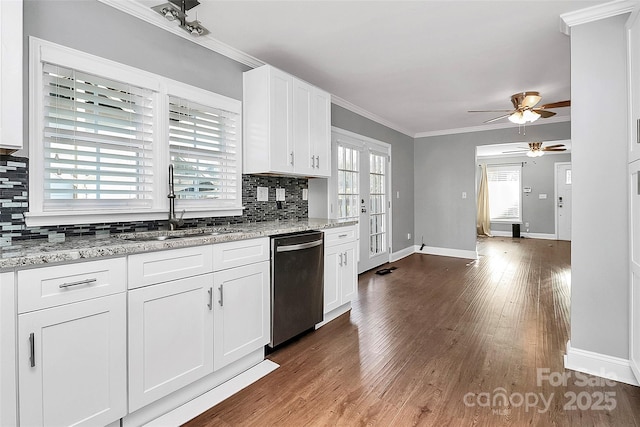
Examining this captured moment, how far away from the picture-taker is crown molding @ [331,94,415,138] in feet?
14.3

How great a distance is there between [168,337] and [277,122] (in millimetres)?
1897

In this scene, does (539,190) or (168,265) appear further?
(539,190)

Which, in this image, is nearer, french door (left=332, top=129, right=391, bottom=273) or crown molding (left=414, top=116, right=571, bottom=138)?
french door (left=332, top=129, right=391, bottom=273)

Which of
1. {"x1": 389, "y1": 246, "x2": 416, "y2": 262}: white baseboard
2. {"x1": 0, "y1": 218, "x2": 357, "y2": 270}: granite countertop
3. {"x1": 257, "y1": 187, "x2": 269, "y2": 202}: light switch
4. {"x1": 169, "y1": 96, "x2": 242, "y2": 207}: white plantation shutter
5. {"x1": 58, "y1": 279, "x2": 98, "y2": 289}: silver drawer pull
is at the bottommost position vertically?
{"x1": 389, "y1": 246, "x2": 416, "y2": 262}: white baseboard

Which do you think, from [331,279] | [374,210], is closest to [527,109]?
[374,210]

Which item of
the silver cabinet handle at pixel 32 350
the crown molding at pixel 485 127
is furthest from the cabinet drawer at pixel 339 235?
the crown molding at pixel 485 127

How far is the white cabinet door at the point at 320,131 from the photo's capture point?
328 centimetres

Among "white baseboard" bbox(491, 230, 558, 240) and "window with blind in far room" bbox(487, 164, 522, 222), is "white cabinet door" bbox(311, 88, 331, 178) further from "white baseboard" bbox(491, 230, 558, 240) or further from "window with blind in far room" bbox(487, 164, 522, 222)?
"white baseboard" bbox(491, 230, 558, 240)

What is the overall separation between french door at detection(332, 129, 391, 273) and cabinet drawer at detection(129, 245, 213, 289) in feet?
8.67

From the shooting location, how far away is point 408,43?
2.78m

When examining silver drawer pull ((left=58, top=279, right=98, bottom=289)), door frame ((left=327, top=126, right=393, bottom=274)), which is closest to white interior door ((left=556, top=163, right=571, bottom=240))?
door frame ((left=327, top=126, right=393, bottom=274))

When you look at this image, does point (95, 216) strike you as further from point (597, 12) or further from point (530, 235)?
point (530, 235)

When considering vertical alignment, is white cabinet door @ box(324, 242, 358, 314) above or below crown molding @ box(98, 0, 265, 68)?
below

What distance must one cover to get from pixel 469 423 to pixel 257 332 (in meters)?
1.38
